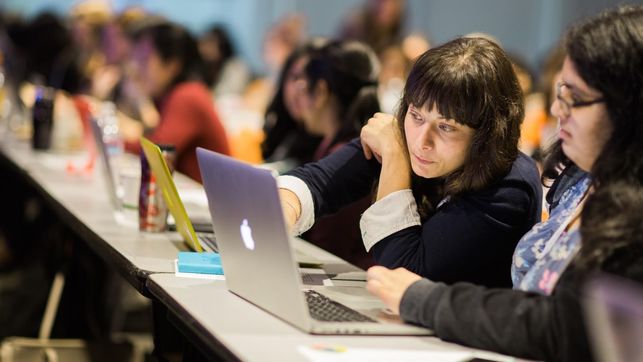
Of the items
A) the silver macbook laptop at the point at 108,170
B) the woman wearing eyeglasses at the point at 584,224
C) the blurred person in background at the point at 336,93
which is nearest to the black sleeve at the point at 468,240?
the woman wearing eyeglasses at the point at 584,224

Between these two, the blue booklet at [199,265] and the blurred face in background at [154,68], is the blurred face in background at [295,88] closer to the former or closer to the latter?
the blurred face in background at [154,68]

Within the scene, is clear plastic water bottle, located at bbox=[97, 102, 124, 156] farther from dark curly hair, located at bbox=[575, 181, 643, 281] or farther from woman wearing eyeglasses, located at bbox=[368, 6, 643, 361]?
dark curly hair, located at bbox=[575, 181, 643, 281]

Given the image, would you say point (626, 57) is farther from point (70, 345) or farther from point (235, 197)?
point (70, 345)

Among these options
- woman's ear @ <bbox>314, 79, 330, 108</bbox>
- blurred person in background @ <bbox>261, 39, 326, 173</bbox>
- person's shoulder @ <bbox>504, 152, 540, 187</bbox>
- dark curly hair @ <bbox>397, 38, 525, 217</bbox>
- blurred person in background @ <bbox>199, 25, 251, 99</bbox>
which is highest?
dark curly hair @ <bbox>397, 38, 525, 217</bbox>

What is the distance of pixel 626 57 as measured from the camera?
1484 millimetres

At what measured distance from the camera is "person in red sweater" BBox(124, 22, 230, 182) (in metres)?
4.05

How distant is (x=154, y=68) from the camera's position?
14.1 feet

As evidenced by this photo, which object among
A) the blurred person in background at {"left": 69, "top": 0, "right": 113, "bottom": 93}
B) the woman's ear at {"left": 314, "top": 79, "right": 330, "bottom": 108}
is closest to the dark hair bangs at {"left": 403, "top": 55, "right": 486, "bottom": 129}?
the woman's ear at {"left": 314, "top": 79, "right": 330, "bottom": 108}

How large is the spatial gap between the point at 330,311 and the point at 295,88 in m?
1.66

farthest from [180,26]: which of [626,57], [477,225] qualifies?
[626,57]

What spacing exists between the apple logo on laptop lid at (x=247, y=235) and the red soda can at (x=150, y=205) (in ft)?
2.91

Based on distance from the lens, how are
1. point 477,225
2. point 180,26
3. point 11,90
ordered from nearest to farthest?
point 477,225 → point 180,26 → point 11,90

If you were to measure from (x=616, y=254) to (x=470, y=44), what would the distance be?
632mm

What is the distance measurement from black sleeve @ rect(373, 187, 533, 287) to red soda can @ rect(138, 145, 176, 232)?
86cm
